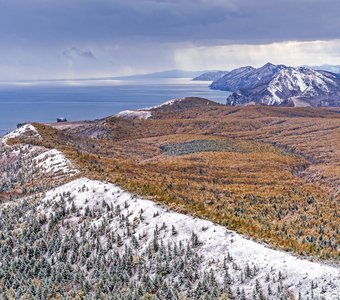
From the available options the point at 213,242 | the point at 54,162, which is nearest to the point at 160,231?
the point at 213,242

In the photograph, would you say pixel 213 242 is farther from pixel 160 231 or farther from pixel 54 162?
pixel 54 162

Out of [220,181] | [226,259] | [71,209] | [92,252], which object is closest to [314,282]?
[226,259]

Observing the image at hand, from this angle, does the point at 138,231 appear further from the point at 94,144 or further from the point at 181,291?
the point at 94,144

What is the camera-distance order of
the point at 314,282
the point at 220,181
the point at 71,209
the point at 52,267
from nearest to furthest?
the point at 314,282, the point at 52,267, the point at 71,209, the point at 220,181

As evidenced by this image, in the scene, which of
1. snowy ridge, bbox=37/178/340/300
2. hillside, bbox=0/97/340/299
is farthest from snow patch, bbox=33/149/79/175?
snowy ridge, bbox=37/178/340/300

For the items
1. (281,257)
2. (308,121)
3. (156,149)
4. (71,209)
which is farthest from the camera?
(308,121)

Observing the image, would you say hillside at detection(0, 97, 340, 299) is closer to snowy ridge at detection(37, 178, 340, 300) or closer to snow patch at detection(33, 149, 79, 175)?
snowy ridge at detection(37, 178, 340, 300)

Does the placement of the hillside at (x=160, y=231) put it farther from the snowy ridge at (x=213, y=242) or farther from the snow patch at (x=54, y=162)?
the snow patch at (x=54, y=162)

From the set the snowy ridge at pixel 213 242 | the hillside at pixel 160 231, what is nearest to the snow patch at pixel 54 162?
the hillside at pixel 160 231

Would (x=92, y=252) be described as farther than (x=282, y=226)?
No
